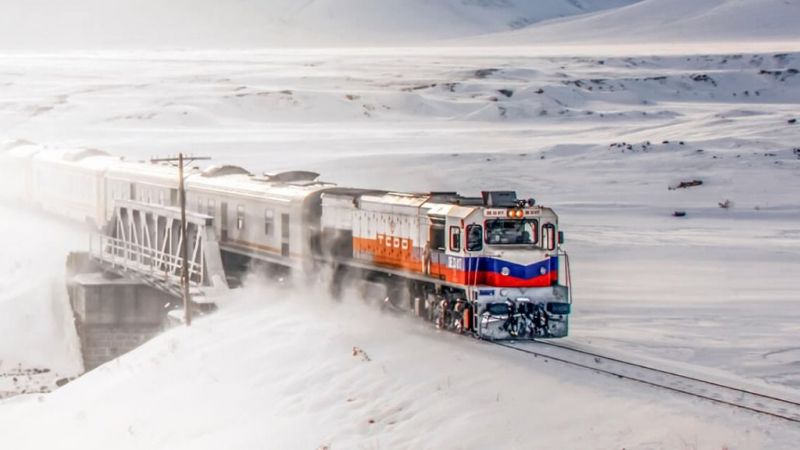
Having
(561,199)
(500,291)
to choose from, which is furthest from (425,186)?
(500,291)

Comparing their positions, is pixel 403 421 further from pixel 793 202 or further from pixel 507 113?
pixel 507 113

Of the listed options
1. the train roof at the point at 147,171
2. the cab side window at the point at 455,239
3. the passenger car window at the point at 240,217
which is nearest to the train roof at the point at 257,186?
the passenger car window at the point at 240,217

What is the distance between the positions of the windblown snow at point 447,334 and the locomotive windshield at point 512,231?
2215 mm

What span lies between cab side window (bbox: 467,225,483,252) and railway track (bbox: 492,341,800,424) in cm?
198

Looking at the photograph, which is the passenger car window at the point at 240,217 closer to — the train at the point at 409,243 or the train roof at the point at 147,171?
the train at the point at 409,243

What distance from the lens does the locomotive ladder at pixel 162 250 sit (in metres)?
39.5

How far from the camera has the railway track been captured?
2300 centimetres

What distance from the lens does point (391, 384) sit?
26453 mm

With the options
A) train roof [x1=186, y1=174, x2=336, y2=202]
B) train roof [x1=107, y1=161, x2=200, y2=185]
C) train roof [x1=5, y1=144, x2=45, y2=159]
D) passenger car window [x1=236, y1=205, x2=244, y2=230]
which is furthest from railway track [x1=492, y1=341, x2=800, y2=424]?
train roof [x1=5, y1=144, x2=45, y2=159]

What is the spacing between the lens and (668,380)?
25.1 metres

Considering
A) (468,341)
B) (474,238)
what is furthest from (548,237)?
(468,341)

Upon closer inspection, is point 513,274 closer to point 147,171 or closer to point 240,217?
point 240,217

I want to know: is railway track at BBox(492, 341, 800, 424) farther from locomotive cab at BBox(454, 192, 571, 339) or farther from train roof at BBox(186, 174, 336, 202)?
train roof at BBox(186, 174, 336, 202)

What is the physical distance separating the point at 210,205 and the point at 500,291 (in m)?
16.7
